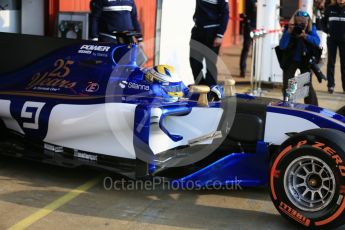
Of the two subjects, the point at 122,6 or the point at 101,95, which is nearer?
the point at 101,95

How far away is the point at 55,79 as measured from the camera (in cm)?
565

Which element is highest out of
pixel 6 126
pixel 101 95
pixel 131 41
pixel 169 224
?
pixel 131 41

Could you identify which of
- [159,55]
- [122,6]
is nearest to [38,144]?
[122,6]

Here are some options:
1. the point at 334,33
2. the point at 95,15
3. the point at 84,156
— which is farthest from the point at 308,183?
the point at 334,33

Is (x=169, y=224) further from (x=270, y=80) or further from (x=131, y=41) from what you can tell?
(x=270, y=80)

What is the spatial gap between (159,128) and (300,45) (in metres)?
3.43

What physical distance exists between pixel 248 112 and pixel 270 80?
5.68 m

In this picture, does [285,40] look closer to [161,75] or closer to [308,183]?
[161,75]

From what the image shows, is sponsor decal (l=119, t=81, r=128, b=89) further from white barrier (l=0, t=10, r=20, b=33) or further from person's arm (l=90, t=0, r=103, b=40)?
white barrier (l=0, t=10, r=20, b=33)

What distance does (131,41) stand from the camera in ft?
20.9

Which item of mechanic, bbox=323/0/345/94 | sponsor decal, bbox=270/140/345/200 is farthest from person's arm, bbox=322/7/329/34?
sponsor decal, bbox=270/140/345/200

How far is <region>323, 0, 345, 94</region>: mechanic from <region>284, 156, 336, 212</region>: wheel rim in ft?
20.2

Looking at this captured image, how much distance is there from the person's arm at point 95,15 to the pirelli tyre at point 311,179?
363 cm

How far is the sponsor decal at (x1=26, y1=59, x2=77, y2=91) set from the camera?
220 inches
